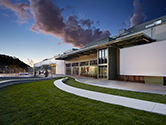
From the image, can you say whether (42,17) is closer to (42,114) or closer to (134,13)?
(42,114)

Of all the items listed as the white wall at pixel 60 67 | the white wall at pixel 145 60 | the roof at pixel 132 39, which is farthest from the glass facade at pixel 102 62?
the white wall at pixel 60 67

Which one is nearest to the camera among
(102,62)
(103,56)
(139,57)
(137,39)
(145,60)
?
(145,60)

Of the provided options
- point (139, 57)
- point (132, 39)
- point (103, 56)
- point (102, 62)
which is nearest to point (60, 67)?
point (102, 62)

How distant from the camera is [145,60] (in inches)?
468

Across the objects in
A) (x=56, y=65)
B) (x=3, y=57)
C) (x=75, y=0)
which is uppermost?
(x=75, y=0)

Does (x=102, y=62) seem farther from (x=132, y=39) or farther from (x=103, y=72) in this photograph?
(x=132, y=39)

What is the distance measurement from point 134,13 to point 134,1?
3.85m

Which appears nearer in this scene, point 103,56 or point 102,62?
point 103,56

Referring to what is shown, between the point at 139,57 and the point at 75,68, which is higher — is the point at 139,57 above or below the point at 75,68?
above

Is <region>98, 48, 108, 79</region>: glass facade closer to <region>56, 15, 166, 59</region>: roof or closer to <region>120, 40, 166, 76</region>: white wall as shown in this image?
<region>56, 15, 166, 59</region>: roof

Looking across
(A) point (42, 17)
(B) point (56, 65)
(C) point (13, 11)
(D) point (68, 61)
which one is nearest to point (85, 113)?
(C) point (13, 11)

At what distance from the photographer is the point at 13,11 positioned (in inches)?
572

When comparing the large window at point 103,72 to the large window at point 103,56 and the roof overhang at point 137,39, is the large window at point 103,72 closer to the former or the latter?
the large window at point 103,56

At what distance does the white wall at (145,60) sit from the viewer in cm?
1068
